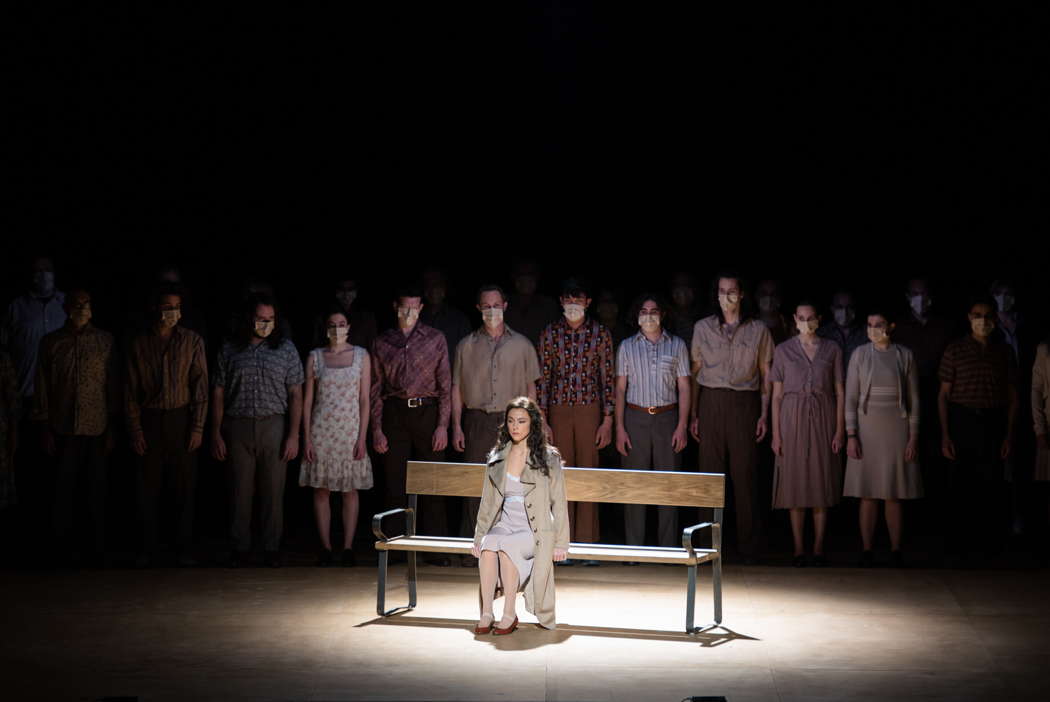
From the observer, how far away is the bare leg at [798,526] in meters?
8.72

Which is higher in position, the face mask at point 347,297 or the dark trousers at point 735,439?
the face mask at point 347,297

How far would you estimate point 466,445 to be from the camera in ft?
29.4

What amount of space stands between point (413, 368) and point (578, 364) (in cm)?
109

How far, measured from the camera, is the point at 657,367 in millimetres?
8828

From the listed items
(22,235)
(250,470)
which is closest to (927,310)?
(250,470)

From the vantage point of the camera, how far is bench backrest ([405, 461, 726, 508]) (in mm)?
7070

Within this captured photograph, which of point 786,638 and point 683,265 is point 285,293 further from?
point 786,638

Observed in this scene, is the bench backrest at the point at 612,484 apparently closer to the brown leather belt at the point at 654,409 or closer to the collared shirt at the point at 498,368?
the collared shirt at the point at 498,368

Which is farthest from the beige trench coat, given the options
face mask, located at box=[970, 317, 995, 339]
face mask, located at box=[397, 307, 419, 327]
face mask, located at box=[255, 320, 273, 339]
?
face mask, located at box=[970, 317, 995, 339]

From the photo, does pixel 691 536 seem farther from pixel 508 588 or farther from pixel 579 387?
pixel 579 387

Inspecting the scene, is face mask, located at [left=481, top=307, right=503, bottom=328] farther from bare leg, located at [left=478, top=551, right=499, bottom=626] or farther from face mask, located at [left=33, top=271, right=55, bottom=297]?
face mask, located at [left=33, top=271, right=55, bottom=297]

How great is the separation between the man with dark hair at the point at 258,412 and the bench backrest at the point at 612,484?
1.48 meters

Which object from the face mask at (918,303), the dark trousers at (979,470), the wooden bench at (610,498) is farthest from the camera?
the face mask at (918,303)

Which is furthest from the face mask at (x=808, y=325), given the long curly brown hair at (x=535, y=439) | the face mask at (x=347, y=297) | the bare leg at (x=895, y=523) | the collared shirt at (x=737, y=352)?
the face mask at (x=347, y=297)
